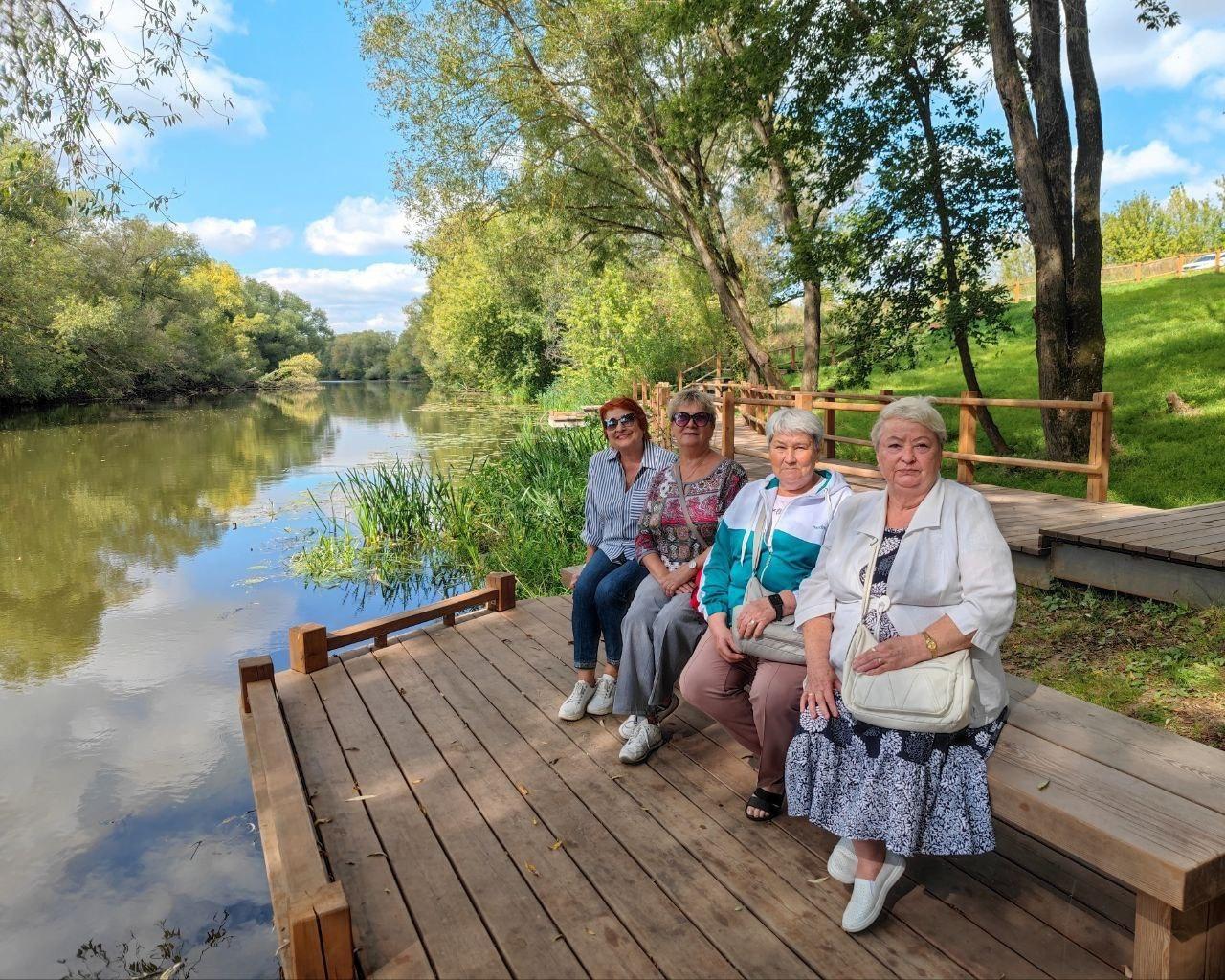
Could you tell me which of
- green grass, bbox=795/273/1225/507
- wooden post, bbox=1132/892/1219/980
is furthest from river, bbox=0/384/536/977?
green grass, bbox=795/273/1225/507

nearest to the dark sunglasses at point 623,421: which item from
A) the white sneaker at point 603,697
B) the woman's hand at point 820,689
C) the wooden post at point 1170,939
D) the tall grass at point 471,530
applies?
the white sneaker at point 603,697

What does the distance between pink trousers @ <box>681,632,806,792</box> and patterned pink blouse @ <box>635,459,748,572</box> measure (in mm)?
513

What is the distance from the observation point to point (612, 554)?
12.1 ft

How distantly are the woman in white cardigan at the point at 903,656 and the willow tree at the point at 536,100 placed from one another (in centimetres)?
1176

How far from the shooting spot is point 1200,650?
4.33m

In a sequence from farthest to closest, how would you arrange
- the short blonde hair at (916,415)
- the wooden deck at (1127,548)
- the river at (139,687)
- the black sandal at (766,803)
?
1. the wooden deck at (1127,548)
2. the river at (139,687)
3. the black sandal at (766,803)
4. the short blonde hair at (916,415)

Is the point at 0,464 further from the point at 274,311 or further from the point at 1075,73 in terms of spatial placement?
the point at 274,311

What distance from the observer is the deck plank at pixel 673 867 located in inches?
83.5

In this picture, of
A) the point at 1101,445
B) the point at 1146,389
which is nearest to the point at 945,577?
the point at 1101,445

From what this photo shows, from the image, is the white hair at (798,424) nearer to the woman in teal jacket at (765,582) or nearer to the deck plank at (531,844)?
the woman in teal jacket at (765,582)

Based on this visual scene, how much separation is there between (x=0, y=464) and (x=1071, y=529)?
20384 millimetres

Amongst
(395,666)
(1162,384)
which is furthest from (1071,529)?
(1162,384)

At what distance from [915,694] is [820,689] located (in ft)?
0.99

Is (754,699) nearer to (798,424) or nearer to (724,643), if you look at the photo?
(724,643)
